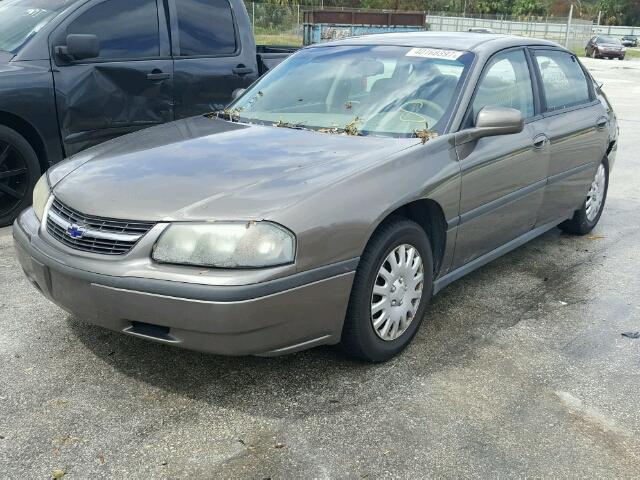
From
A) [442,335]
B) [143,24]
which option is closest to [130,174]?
[442,335]

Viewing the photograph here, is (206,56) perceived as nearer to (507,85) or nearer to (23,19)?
(23,19)

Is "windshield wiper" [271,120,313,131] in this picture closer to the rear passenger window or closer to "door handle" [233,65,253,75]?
the rear passenger window

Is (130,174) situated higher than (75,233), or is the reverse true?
(130,174)

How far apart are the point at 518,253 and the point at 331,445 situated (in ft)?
9.91

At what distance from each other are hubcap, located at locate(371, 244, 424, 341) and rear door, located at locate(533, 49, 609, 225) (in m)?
1.59

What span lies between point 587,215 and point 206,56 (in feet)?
11.7

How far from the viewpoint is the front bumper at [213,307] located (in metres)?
2.61

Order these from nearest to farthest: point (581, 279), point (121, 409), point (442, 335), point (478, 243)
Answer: point (121, 409), point (442, 335), point (478, 243), point (581, 279)

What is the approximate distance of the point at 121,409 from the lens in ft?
9.30

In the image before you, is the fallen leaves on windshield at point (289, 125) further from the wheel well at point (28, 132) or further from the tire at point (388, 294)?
the wheel well at point (28, 132)

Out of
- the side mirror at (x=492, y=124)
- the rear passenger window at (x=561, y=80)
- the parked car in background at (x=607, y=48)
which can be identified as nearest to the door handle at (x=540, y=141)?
the rear passenger window at (x=561, y=80)

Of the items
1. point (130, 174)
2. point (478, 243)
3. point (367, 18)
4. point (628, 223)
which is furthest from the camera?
point (367, 18)

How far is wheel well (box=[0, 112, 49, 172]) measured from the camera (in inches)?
198

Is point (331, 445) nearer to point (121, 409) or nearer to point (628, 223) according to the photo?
point (121, 409)
